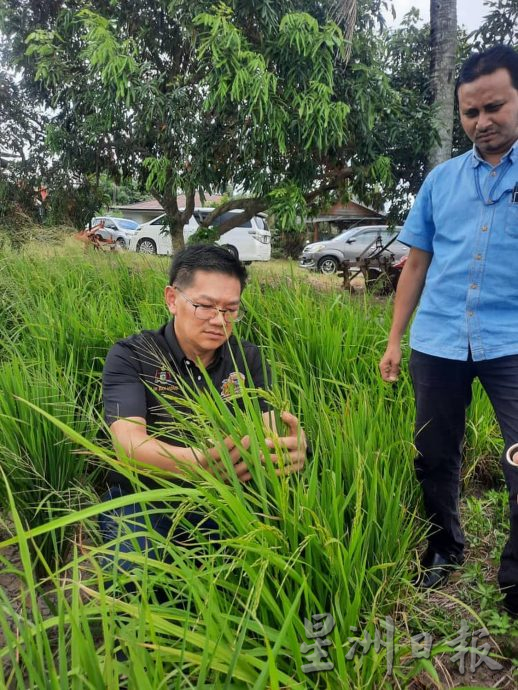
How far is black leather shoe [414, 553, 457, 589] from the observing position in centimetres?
160

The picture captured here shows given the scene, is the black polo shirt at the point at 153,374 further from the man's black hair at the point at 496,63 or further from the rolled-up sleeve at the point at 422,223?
the man's black hair at the point at 496,63

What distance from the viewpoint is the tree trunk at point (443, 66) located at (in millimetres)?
5660

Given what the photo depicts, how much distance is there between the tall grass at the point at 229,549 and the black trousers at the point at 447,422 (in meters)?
0.08

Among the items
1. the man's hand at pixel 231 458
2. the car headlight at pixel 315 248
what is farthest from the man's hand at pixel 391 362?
the car headlight at pixel 315 248

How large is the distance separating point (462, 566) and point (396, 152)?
5072 millimetres

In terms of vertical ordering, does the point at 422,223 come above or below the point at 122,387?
above

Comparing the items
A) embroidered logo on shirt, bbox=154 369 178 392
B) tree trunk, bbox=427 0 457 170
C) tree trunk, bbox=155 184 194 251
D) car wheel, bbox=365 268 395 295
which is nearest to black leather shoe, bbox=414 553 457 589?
embroidered logo on shirt, bbox=154 369 178 392

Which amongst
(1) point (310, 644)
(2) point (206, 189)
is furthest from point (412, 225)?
(2) point (206, 189)

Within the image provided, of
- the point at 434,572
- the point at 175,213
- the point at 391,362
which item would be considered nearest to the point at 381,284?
the point at 391,362

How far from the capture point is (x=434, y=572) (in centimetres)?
163

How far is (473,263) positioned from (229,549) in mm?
1073

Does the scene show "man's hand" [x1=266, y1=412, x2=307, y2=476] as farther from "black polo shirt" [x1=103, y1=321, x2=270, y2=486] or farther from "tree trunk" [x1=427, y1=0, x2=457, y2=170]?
"tree trunk" [x1=427, y1=0, x2=457, y2=170]

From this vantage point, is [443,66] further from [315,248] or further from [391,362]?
[315,248]

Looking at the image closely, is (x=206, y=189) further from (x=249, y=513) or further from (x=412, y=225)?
(x=249, y=513)
